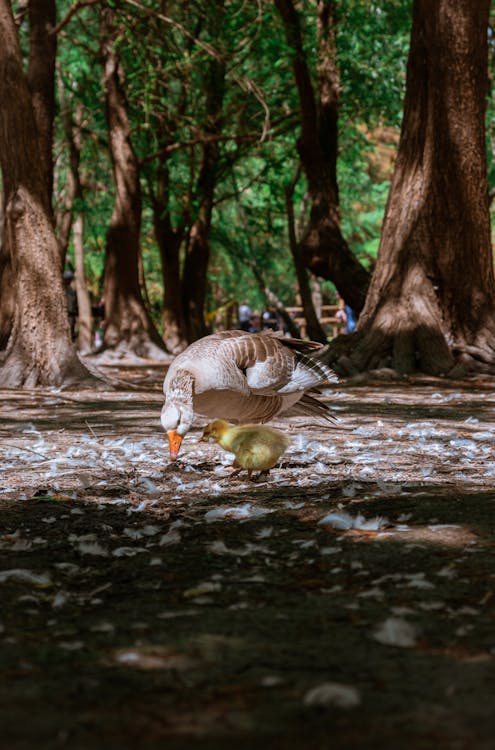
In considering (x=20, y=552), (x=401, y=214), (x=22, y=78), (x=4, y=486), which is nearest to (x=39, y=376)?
(x=22, y=78)

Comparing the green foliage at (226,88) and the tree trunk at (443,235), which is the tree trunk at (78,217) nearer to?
the green foliage at (226,88)

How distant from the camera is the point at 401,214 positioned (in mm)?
13484

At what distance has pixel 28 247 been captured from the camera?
1193cm

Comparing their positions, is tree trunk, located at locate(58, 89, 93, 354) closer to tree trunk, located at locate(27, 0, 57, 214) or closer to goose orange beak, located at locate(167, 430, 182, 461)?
tree trunk, located at locate(27, 0, 57, 214)

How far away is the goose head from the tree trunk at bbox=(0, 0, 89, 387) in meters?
7.06

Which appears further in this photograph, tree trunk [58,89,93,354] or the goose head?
tree trunk [58,89,93,354]

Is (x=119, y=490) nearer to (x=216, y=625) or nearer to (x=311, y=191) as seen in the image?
(x=216, y=625)

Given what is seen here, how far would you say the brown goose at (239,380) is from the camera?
17.0ft

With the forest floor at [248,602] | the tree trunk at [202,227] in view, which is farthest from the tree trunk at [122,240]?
the forest floor at [248,602]

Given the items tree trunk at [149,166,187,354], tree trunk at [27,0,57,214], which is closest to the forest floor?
tree trunk at [27,0,57,214]

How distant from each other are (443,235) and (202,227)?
42.6 ft

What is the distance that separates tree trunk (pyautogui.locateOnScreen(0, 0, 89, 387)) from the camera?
11.8 m

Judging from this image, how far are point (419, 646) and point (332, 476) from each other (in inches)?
116

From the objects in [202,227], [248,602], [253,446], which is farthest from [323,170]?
[248,602]
